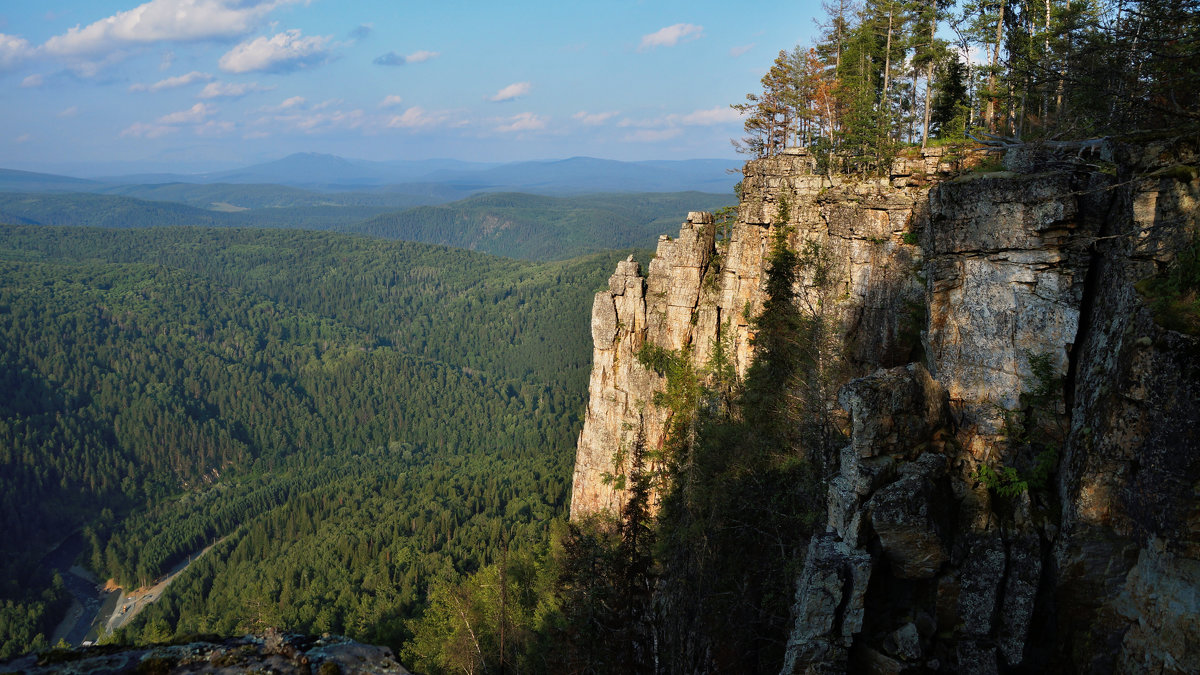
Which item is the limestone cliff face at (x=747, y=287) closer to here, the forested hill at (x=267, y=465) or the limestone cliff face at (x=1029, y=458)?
the limestone cliff face at (x=1029, y=458)

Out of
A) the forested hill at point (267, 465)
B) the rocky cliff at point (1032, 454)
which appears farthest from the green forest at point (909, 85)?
the forested hill at point (267, 465)

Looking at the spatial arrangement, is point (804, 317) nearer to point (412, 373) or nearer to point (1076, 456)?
point (1076, 456)

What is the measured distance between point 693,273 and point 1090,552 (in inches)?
939

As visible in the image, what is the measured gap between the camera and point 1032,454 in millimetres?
12734

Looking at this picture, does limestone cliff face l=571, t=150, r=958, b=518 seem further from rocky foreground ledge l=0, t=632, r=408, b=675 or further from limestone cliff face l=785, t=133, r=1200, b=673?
rocky foreground ledge l=0, t=632, r=408, b=675

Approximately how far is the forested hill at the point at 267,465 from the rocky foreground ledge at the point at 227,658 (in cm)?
2432

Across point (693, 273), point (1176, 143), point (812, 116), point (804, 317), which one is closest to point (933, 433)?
point (1176, 143)

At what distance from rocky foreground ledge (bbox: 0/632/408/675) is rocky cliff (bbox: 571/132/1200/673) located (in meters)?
8.45

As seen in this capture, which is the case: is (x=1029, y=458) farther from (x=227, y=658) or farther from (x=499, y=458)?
(x=499, y=458)

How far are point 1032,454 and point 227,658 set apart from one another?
46.0 ft

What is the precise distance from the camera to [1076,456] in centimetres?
1127

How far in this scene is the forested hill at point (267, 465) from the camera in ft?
221

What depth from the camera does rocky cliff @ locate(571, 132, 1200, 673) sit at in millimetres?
9570

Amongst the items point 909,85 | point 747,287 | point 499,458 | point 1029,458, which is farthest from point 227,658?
point 499,458
